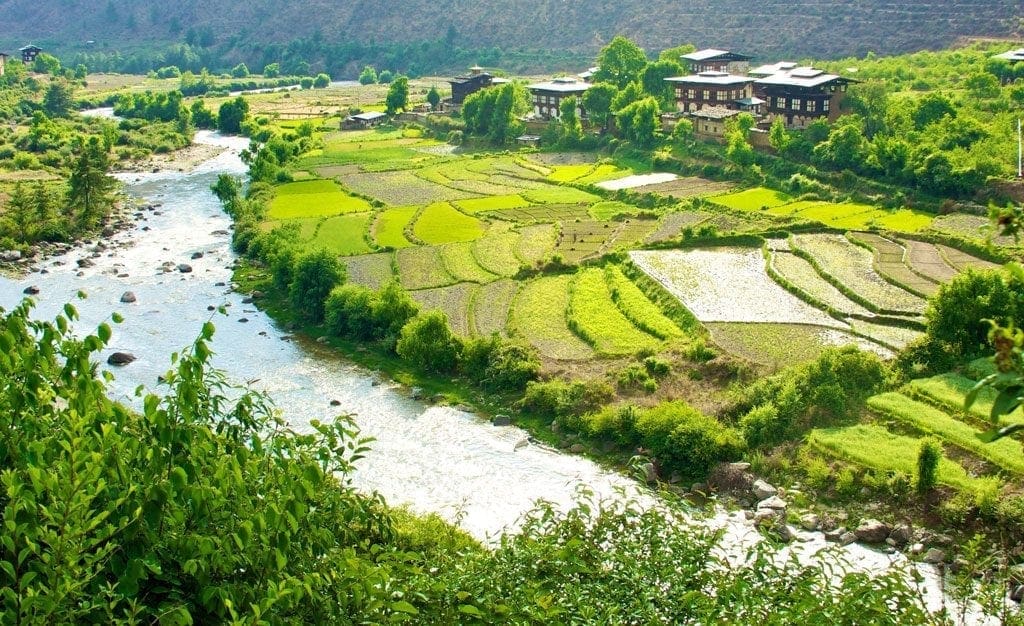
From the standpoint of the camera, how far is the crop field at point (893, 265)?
33.7m

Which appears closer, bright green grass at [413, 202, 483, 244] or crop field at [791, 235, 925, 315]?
crop field at [791, 235, 925, 315]

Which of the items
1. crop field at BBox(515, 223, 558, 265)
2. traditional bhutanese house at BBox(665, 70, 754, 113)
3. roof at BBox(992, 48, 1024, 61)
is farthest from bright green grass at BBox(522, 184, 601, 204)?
roof at BBox(992, 48, 1024, 61)

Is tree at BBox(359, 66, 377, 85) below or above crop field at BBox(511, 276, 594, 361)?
above

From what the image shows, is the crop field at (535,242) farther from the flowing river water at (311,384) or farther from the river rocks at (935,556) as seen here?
the river rocks at (935,556)

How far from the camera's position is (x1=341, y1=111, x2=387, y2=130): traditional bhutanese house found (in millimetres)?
78938

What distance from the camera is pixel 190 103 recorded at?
311ft

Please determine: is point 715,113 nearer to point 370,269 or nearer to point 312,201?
point 312,201

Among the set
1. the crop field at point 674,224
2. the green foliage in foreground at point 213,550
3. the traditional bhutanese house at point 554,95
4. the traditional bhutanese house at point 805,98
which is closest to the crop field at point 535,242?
the crop field at point 674,224

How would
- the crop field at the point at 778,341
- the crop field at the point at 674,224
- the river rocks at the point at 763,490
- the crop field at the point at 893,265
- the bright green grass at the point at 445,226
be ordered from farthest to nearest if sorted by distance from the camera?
1. the bright green grass at the point at 445,226
2. the crop field at the point at 674,224
3. the crop field at the point at 893,265
4. the crop field at the point at 778,341
5. the river rocks at the point at 763,490

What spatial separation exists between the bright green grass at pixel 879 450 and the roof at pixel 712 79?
42891mm

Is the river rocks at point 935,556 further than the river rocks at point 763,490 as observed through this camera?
No

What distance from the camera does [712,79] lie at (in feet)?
216

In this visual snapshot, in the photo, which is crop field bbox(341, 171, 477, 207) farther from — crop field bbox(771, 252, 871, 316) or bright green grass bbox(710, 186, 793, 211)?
crop field bbox(771, 252, 871, 316)

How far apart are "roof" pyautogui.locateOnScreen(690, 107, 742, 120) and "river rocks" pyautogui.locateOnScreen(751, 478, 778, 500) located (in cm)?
3956
